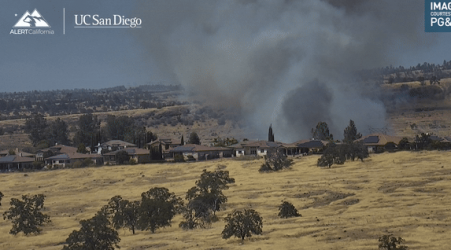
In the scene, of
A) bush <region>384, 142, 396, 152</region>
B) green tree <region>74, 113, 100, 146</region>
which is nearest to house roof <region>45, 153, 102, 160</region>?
green tree <region>74, 113, 100, 146</region>

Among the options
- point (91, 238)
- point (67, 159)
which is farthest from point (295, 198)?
point (67, 159)

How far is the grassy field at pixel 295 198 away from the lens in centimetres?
3559

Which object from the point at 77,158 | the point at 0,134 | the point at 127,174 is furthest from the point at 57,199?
the point at 0,134

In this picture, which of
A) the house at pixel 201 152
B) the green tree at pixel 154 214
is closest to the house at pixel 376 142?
the house at pixel 201 152

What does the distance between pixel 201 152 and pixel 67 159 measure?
797 inches

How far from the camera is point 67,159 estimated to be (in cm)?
9781

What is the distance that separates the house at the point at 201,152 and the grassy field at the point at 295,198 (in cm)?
1077

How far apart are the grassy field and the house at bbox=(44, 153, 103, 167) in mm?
10578

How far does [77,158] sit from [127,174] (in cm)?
1997

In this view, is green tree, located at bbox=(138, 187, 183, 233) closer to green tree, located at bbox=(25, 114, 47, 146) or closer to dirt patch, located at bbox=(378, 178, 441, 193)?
dirt patch, located at bbox=(378, 178, 441, 193)

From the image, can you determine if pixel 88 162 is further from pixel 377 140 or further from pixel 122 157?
pixel 377 140

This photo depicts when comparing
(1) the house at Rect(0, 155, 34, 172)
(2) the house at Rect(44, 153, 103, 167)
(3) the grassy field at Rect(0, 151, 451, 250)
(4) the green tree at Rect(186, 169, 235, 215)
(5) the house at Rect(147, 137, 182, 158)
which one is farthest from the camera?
(5) the house at Rect(147, 137, 182, 158)

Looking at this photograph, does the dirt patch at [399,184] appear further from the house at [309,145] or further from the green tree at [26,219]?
the house at [309,145]

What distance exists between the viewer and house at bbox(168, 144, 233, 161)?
319 ft
